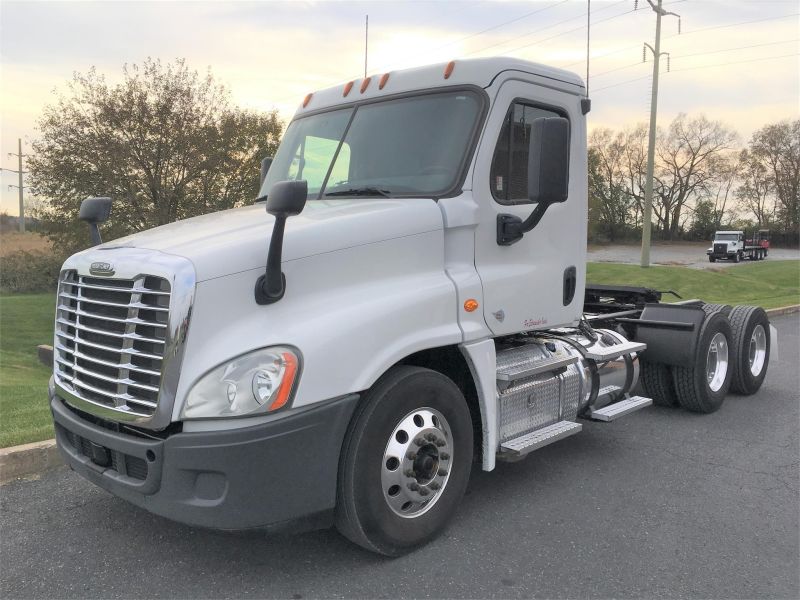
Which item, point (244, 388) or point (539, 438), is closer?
point (244, 388)

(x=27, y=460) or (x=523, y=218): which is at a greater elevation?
(x=523, y=218)

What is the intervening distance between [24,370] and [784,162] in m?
70.4

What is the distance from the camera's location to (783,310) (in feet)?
47.0

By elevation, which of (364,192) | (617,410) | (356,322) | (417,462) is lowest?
(617,410)

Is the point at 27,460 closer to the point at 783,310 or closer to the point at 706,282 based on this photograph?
the point at 783,310

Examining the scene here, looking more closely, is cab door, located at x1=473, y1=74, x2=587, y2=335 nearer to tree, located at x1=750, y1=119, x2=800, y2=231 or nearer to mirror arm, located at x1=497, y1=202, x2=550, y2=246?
mirror arm, located at x1=497, y1=202, x2=550, y2=246

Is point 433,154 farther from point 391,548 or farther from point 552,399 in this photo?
point 391,548

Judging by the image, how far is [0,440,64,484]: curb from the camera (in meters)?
4.47

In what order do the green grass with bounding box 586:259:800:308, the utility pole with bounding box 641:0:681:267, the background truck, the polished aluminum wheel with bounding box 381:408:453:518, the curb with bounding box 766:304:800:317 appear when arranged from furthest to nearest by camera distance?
the background truck < the utility pole with bounding box 641:0:681:267 < the green grass with bounding box 586:259:800:308 < the curb with bounding box 766:304:800:317 < the polished aluminum wheel with bounding box 381:408:453:518

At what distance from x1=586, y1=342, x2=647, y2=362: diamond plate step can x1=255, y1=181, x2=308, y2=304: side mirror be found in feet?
9.05

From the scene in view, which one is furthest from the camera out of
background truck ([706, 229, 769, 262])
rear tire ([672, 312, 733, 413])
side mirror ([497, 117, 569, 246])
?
background truck ([706, 229, 769, 262])

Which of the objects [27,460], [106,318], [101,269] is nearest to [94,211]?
[101,269]

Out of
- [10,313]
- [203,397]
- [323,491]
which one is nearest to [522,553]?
[323,491]

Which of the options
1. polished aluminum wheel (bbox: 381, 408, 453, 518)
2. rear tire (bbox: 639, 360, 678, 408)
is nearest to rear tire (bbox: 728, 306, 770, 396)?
rear tire (bbox: 639, 360, 678, 408)
